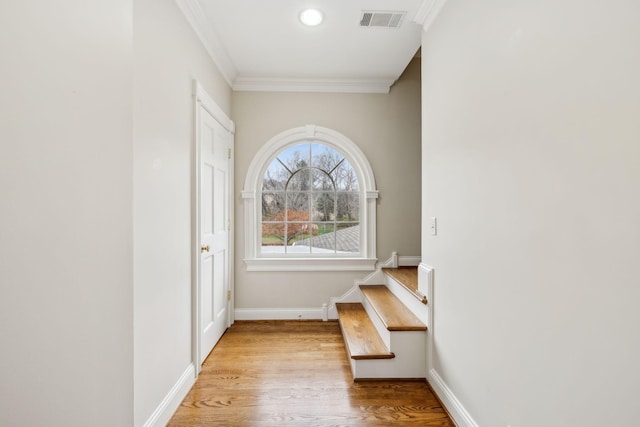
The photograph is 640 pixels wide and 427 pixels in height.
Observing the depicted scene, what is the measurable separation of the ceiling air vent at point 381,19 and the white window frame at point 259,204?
44.8 inches

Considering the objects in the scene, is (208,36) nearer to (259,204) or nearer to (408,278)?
(259,204)

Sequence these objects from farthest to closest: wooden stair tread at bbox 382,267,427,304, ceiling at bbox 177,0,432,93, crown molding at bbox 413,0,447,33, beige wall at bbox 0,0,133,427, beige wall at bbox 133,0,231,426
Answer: wooden stair tread at bbox 382,267,427,304 → ceiling at bbox 177,0,432,93 → crown molding at bbox 413,0,447,33 → beige wall at bbox 133,0,231,426 → beige wall at bbox 0,0,133,427

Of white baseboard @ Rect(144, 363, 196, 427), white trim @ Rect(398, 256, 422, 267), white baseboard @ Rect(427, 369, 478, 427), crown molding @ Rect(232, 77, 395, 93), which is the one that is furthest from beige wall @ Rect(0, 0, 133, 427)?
white trim @ Rect(398, 256, 422, 267)

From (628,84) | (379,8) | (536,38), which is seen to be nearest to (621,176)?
(628,84)

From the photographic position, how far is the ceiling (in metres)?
2.07

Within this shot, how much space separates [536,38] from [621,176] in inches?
22.9

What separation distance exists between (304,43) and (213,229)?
168cm

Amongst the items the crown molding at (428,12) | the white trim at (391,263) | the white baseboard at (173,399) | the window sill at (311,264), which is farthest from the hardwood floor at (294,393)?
the crown molding at (428,12)

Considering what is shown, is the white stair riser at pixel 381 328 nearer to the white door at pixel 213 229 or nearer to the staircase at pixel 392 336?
the staircase at pixel 392 336

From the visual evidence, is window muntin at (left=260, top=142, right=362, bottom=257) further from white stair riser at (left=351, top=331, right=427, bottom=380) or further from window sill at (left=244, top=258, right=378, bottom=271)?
white stair riser at (left=351, top=331, right=427, bottom=380)

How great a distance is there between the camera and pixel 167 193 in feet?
5.65

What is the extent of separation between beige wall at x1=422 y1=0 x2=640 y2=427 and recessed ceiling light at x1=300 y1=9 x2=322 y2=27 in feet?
2.90

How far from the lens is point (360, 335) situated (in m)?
2.44

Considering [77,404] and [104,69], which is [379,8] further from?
[77,404]
